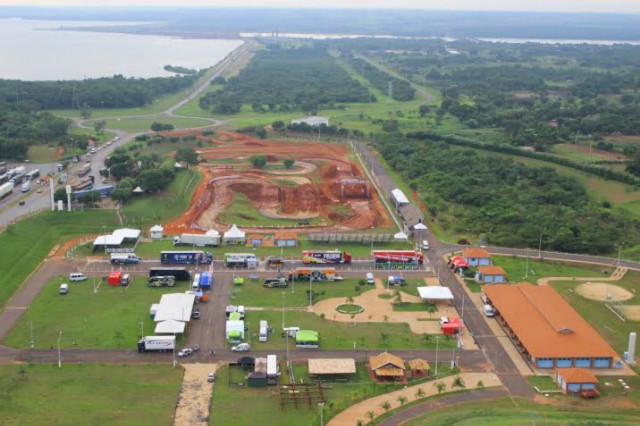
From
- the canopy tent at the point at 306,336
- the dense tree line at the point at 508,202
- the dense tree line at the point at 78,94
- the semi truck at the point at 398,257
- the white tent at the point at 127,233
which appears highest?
the dense tree line at the point at 78,94

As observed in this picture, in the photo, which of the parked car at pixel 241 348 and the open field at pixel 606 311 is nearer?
the parked car at pixel 241 348

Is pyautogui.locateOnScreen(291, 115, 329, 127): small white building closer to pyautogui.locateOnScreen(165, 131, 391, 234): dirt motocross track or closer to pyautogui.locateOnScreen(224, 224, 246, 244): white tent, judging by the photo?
pyautogui.locateOnScreen(165, 131, 391, 234): dirt motocross track

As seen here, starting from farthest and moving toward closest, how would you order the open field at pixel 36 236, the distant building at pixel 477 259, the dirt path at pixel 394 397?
the distant building at pixel 477 259
the open field at pixel 36 236
the dirt path at pixel 394 397

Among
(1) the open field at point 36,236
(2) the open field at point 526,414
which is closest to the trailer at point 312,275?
(2) the open field at point 526,414

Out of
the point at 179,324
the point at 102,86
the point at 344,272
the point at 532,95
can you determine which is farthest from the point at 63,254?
the point at 532,95

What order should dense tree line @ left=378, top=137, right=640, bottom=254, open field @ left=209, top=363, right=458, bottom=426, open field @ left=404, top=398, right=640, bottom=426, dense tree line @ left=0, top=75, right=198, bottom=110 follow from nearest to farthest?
1. open field @ left=404, top=398, right=640, bottom=426
2. open field @ left=209, top=363, right=458, bottom=426
3. dense tree line @ left=378, top=137, right=640, bottom=254
4. dense tree line @ left=0, top=75, right=198, bottom=110

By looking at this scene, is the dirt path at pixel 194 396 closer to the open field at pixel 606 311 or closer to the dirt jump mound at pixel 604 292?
the open field at pixel 606 311

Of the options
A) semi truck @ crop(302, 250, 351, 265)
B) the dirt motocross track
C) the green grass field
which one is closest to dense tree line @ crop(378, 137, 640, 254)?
the green grass field

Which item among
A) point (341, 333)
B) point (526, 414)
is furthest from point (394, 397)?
point (341, 333)
